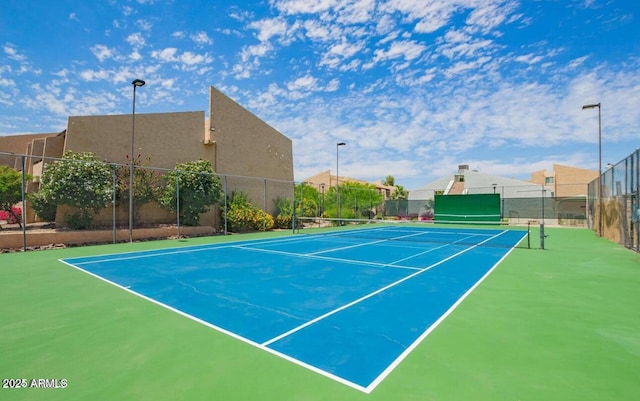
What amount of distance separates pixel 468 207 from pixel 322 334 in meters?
24.8

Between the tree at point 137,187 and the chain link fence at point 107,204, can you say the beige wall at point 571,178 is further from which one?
the tree at point 137,187

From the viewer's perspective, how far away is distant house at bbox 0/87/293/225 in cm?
1653

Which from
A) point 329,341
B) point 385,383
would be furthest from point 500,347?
point 329,341

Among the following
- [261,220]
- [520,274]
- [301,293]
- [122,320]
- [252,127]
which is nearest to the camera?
[122,320]

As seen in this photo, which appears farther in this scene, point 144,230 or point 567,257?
point 144,230

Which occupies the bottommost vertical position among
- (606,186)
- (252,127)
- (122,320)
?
(122,320)

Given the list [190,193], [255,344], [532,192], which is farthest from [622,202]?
[532,192]

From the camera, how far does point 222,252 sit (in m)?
11.2

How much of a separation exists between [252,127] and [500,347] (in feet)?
74.0

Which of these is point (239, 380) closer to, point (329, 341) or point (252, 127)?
point (329, 341)

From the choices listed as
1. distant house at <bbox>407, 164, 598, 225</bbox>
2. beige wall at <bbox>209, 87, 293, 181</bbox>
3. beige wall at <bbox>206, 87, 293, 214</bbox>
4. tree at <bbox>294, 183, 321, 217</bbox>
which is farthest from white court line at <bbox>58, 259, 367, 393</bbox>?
distant house at <bbox>407, 164, 598, 225</bbox>

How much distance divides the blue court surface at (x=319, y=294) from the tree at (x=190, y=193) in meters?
7.04

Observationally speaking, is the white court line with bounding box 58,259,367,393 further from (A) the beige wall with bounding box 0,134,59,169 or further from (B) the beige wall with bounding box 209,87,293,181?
(A) the beige wall with bounding box 0,134,59,169

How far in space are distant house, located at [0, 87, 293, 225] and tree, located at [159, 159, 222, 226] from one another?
59.5 inches
